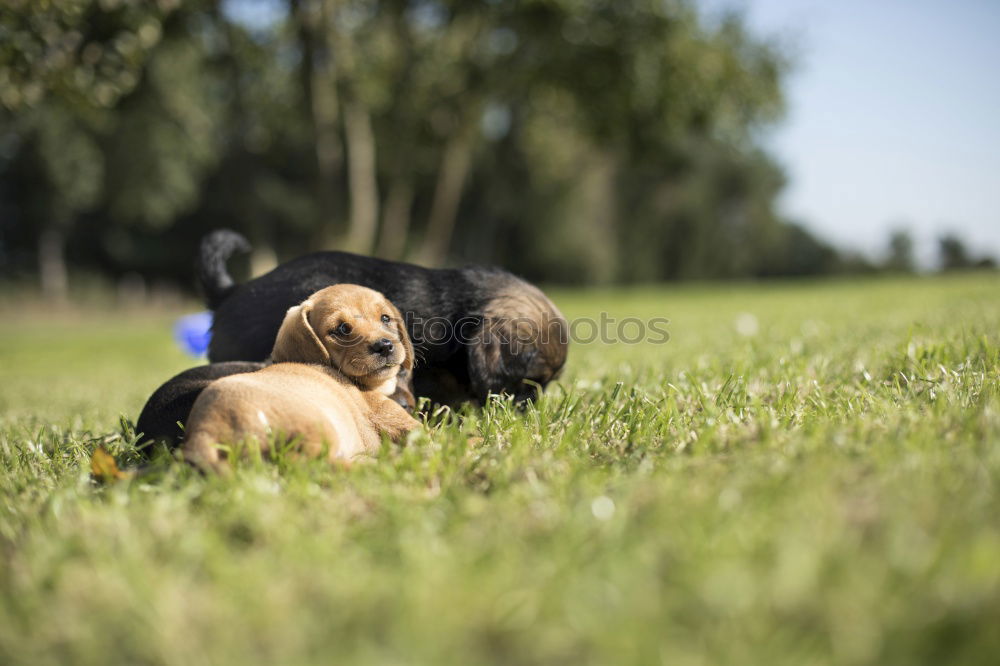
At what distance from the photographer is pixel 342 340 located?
3035 millimetres

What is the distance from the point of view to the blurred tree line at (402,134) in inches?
639

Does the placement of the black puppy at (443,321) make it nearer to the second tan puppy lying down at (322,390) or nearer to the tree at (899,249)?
the second tan puppy lying down at (322,390)

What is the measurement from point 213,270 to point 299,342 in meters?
1.65

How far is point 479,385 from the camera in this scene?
11.5 ft

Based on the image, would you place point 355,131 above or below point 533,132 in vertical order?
below

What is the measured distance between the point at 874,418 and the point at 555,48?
1683 centimetres

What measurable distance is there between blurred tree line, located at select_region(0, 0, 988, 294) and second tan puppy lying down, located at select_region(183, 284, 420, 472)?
5.48 meters

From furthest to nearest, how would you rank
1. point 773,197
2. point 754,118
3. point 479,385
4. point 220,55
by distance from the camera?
point 773,197, point 754,118, point 220,55, point 479,385

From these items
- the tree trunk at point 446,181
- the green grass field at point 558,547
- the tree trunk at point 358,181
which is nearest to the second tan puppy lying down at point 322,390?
the green grass field at point 558,547

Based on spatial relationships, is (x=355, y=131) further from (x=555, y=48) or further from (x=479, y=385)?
(x=479, y=385)

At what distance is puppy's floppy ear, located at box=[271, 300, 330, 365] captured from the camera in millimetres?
3016

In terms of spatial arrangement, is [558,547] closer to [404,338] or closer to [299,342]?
[299,342]

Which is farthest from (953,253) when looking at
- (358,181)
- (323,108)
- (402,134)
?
(323,108)

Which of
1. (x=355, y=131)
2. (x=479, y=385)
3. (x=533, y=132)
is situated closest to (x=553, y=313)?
(x=479, y=385)
